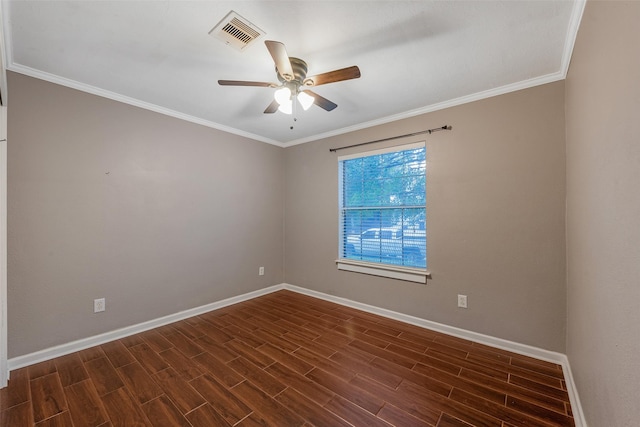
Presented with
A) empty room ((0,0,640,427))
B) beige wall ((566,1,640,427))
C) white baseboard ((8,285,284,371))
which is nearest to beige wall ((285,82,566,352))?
empty room ((0,0,640,427))

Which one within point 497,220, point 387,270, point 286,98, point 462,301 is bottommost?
point 462,301

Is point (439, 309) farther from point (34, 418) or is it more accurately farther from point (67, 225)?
point (67, 225)

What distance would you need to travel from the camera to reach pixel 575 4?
57.2 inches

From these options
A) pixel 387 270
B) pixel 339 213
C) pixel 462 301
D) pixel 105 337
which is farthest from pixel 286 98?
pixel 105 337

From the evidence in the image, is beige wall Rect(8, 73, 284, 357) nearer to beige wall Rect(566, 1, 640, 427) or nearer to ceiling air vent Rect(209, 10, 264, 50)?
ceiling air vent Rect(209, 10, 264, 50)

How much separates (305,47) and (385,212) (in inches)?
82.3

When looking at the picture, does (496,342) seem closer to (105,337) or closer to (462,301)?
(462,301)

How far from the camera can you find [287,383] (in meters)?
1.92

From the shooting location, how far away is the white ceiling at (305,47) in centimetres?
152

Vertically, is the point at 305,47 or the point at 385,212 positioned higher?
the point at 305,47

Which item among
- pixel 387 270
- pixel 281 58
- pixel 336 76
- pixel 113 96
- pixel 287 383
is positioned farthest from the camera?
pixel 387 270

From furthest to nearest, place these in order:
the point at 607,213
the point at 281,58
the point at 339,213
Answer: the point at 339,213, the point at 281,58, the point at 607,213

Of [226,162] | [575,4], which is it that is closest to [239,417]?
[226,162]

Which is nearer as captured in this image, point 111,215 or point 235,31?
point 235,31
